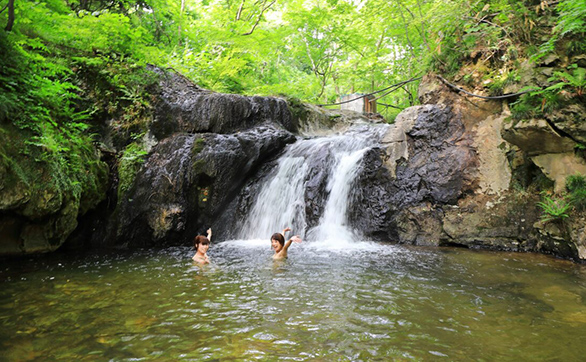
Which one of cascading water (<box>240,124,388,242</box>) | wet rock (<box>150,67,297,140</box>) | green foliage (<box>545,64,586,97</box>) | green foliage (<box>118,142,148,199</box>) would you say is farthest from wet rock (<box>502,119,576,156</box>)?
green foliage (<box>118,142,148,199</box>)

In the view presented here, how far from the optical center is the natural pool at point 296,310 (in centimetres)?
288

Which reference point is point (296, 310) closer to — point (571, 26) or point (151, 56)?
point (571, 26)

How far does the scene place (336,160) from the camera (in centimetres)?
979

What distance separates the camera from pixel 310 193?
30.1ft

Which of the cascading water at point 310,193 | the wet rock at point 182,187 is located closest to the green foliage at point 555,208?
the cascading water at point 310,193

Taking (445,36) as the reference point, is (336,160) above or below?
below

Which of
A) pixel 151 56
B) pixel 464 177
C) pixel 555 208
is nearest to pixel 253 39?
pixel 151 56

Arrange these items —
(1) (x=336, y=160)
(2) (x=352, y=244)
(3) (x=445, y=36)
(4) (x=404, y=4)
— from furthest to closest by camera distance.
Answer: (4) (x=404, y=4)
(1) (x=336, y=160)
(3) (x=445, y=36)
(2) (x=352, y=244)

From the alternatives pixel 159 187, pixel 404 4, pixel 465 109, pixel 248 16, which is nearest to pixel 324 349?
pixel 159 187

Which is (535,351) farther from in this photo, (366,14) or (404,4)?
(366,14)

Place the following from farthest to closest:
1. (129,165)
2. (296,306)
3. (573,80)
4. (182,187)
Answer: (129,165)
(182,187)
(573,80)
(296,306)

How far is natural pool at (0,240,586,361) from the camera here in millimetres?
2881

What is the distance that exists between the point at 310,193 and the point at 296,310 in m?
5.56

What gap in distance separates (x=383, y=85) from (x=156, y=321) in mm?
18012
